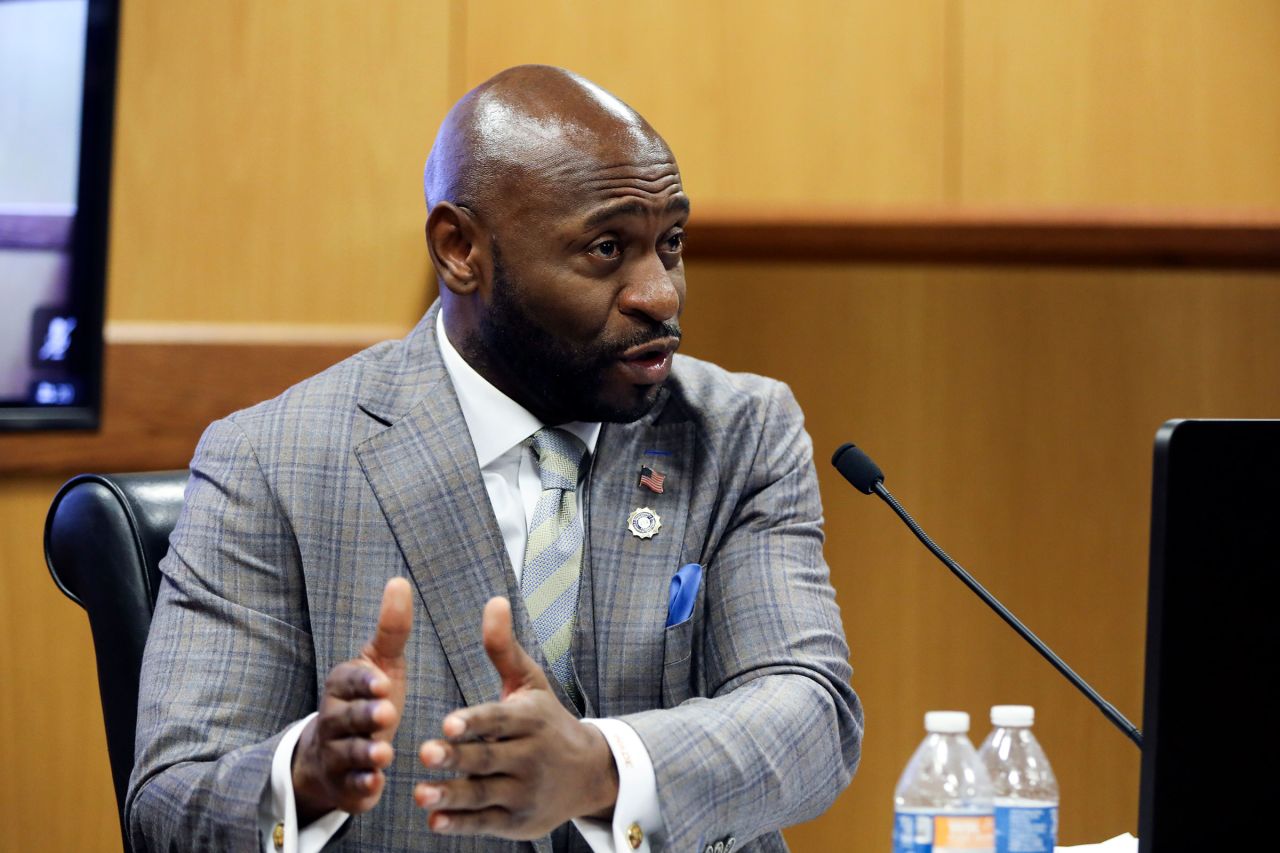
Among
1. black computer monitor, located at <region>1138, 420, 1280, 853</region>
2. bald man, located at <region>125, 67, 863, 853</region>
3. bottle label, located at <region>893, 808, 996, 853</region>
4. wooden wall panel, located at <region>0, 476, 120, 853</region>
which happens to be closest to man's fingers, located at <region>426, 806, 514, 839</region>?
bald man, located at <region>125, 67, 863, 853</region>

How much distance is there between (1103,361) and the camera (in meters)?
2.97

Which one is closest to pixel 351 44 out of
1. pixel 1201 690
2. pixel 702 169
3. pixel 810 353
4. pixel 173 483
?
pixel 702 169

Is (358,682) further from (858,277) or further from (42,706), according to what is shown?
(858,277)

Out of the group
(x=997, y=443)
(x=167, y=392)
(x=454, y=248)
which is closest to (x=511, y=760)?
(x=454, y=248)

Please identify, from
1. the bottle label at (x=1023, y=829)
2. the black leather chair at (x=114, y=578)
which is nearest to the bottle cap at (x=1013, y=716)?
the bottle label at (x=1023, y=829)

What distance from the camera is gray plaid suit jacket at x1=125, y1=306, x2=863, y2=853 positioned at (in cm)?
137

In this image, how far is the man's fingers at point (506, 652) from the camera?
1146 millimetres

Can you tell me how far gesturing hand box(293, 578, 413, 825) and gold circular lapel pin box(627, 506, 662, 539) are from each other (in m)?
0.44

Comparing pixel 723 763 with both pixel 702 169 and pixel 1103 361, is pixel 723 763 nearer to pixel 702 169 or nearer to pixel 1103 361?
pixel 702 169

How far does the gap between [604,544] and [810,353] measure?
1.45m

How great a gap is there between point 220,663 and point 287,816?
0.22 metres

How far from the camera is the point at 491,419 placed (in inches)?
63.4

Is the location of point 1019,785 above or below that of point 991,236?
below

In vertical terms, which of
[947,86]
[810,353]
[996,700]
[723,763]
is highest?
[947,86]
